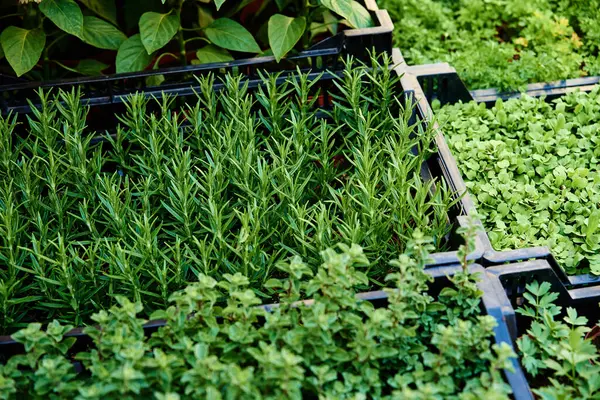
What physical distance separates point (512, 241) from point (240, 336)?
1102 mm

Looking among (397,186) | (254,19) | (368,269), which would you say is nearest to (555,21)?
(254,19)

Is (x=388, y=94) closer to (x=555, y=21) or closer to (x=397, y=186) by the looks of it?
(x=397, y=186)

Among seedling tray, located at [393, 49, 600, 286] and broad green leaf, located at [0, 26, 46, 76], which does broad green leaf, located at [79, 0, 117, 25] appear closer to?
broad green leaf, located at [0, 26, 46, 76]

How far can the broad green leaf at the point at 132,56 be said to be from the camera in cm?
275

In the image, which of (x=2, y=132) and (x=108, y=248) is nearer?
(x=108, y=248)

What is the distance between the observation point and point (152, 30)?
8.83ft

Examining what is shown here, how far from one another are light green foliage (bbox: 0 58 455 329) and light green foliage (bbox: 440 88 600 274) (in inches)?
14.3

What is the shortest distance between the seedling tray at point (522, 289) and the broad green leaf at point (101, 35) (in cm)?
167

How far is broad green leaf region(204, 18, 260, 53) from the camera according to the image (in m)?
2.79

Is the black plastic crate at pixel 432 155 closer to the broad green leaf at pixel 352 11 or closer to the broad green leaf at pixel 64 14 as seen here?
the broad green leaf at pixel 352 11

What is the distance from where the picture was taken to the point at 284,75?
2713 mm

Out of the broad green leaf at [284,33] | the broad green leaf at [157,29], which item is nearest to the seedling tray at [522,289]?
the broad green leaf at [284,33]

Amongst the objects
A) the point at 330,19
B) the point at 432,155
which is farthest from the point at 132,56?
the point at 432,155

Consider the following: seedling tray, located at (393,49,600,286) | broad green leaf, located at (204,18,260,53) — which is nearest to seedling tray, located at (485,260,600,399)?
seedling tray, located at (393,49,600,286)
